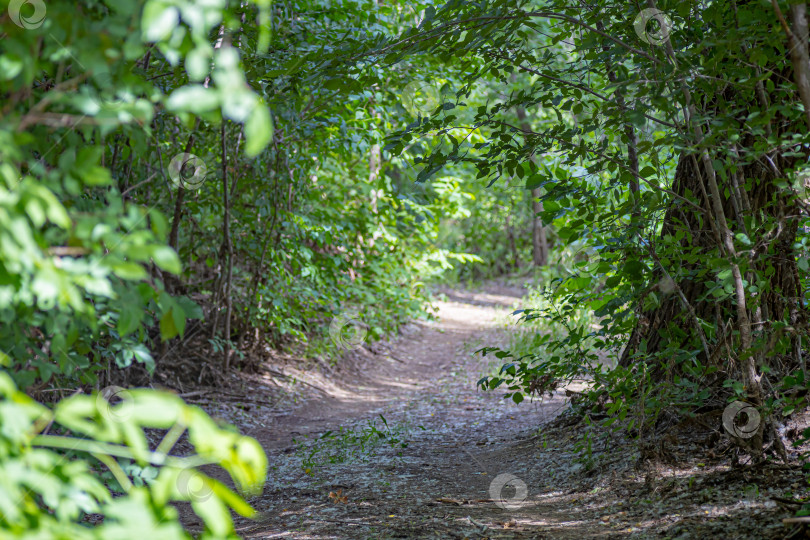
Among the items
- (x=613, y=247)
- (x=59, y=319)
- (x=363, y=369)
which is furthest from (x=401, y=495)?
(x=363, y=369)

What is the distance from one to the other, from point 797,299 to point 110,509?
10.5ft

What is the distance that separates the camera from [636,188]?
326 centimetres

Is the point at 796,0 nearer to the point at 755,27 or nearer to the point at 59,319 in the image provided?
the point at 755,27
